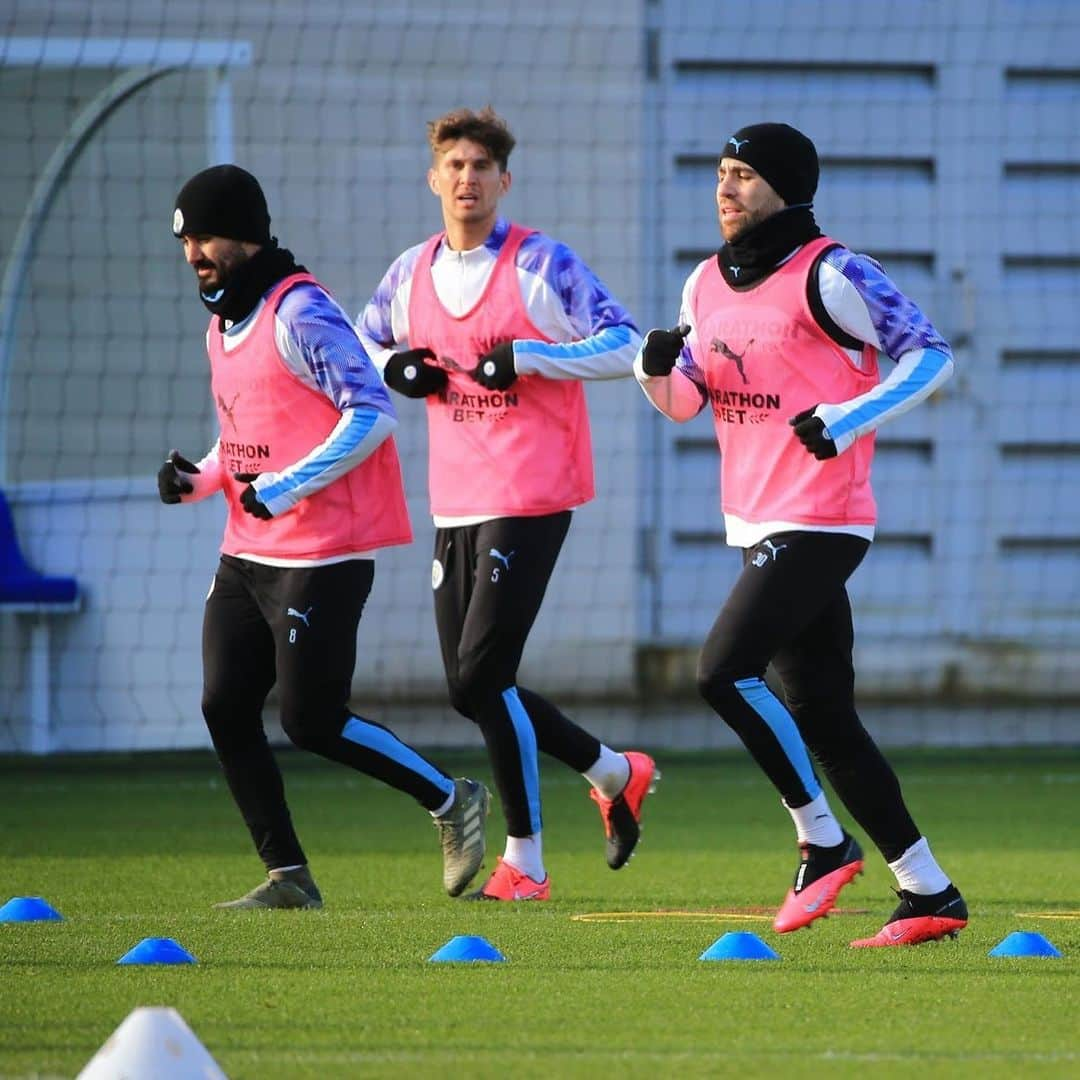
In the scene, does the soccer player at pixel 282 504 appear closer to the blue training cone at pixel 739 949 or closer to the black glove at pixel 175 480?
the black glove at pixel 175 480

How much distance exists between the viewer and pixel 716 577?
41.9 feet

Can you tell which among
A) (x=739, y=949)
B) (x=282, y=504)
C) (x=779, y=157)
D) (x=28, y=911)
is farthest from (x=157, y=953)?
(x=779, y=157)

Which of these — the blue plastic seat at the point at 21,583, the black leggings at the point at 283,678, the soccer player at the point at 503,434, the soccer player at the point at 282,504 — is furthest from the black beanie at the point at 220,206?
the blue plastic seat at the point at 21,583

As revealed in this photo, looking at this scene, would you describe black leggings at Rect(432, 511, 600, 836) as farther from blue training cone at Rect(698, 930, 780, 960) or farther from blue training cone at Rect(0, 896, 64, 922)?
blue training cone at Rect(698, 930, 780, 960)

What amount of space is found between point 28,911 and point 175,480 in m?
1.16

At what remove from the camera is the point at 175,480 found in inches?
→ 240

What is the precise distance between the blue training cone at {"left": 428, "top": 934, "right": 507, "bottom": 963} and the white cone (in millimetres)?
1640

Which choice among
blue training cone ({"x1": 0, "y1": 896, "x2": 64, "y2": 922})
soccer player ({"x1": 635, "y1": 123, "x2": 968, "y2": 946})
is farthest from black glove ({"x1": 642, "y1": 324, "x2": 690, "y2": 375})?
blue training cone ({"x1": 0, "y1": 896, "x2": 64, "y2": 922})

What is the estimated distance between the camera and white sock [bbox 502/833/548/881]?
632 cm

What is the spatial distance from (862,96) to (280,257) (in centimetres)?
727

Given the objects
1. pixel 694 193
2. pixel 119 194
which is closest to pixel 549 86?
pixel 694 193

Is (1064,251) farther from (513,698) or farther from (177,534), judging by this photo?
(513,698)

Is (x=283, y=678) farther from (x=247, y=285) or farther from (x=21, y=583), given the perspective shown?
(x=21, y=583)

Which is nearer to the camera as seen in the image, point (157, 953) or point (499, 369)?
point (157, 953)
